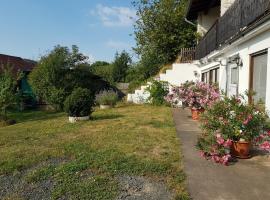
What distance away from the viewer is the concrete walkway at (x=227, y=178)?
14.7 ft

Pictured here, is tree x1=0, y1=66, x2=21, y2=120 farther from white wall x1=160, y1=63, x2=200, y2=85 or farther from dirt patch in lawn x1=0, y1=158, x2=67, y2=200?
dirt patch in lawn x1=0, y1=158, x2=67, y2=200

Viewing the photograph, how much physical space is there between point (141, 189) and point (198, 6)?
16653mm

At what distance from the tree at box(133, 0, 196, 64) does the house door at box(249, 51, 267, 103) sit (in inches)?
613

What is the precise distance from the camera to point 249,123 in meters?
6.37

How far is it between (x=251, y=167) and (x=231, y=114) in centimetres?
128

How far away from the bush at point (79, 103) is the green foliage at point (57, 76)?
9.52 m

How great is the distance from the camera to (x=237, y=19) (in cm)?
993

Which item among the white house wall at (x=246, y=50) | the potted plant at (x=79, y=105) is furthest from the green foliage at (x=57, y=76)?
the white house wall at (x=246, y=50)

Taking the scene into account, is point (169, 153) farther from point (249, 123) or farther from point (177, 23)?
point (177, 23)

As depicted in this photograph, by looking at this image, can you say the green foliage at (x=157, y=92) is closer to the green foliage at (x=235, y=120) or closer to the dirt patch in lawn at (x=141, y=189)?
the green foliage at (x=235, y=120)

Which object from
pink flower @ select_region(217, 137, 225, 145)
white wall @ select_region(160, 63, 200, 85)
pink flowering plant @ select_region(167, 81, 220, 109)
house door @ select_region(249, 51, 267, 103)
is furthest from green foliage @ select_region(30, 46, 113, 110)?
pink flower @ select_region(217, 137, 225, 145)

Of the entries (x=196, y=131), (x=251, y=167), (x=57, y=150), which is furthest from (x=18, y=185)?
(x=196, y=131)

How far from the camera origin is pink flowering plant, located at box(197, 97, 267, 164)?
6.29 m

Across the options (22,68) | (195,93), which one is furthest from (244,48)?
(22,68)
